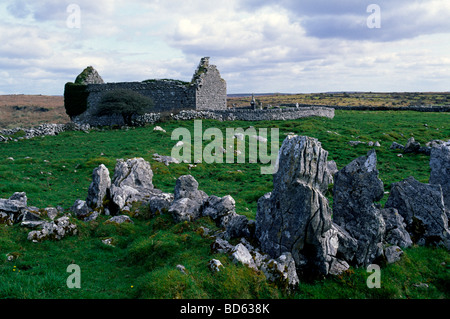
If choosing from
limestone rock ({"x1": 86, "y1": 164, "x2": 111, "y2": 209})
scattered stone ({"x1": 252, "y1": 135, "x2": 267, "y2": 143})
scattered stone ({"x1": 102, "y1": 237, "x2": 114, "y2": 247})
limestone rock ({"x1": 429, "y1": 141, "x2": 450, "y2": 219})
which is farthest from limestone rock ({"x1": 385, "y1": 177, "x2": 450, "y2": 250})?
scattered stone ({"x1": 252, "y1": 135, "x2": 267, "y2": 143})

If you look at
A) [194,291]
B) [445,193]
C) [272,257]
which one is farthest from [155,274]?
[445,193]

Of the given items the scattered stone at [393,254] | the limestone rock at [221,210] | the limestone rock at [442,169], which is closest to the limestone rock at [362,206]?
the scattered stone at [393,254]

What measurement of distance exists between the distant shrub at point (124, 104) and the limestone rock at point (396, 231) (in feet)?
118

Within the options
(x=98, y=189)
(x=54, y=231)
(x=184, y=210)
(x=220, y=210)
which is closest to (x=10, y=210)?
(x=54, y=231)

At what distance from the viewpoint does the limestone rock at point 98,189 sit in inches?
577

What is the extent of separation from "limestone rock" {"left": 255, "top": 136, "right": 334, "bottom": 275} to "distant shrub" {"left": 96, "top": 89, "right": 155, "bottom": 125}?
35829 mm

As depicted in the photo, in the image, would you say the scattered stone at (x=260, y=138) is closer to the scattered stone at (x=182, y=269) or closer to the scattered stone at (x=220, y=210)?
the scattered stone at (x=220, y=210)

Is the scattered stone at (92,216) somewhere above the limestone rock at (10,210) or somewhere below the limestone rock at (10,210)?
below

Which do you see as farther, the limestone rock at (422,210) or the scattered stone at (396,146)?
the scattered stone at (396,146)

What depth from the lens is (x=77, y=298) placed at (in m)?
8.25

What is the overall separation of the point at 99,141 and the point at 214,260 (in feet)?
88.8

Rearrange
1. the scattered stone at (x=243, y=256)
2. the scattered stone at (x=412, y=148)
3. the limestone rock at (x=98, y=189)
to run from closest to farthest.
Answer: the scattered stone at (x=243, y=256), the limestone rock at (x=98, y=189), the scattered stone at (x=412, y=148)

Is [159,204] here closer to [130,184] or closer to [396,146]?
[130,184]
